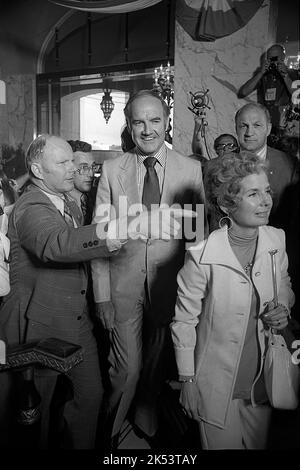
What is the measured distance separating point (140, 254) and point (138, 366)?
453mm

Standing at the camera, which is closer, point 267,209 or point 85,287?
point 267,209

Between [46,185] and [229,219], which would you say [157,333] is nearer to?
[229,219]

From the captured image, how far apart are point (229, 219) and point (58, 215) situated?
0.56m

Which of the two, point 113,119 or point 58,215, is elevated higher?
point 113,119

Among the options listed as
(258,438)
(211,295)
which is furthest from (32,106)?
(258,438)

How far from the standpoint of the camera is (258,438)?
1186 mm

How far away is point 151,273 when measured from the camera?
52.4 inches

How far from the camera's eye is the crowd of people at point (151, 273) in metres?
1.04

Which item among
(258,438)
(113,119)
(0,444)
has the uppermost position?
(113,119)

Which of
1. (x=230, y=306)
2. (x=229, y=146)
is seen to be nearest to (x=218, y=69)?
(x=229, y=146)

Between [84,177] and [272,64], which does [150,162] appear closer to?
[84,177]

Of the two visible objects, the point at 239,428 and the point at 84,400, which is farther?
the point at 84,400

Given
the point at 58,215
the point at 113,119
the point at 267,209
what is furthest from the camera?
the point at 113,119

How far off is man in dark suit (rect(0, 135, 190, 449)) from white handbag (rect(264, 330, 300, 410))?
19.4 inches
